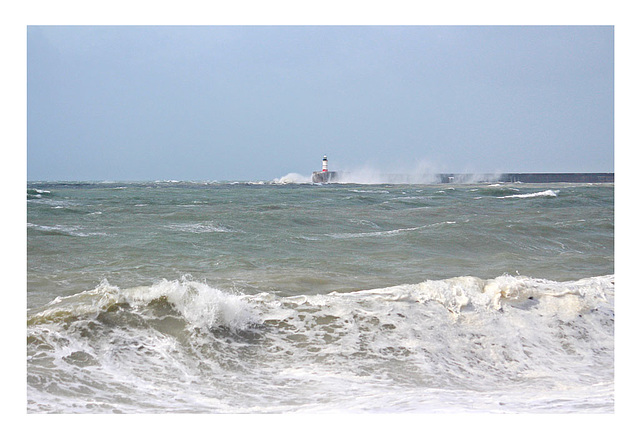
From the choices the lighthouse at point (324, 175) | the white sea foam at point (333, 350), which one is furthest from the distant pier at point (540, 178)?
the white sea foam at point (333, 350)

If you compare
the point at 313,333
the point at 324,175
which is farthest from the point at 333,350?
the point at 324,175

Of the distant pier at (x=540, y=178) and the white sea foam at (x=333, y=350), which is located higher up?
the distant pier at (x=540, y=178)

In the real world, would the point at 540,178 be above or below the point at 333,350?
above

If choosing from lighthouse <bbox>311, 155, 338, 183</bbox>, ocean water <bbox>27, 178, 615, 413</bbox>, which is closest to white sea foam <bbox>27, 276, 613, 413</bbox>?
ocean water <bbox>27, 178, 615, 413</bbox>

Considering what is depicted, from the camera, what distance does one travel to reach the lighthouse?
170 ft

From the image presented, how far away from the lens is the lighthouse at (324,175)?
170ft

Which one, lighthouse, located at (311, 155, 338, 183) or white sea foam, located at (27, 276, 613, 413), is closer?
white sea foam, located at (27, 276, 613, 413)

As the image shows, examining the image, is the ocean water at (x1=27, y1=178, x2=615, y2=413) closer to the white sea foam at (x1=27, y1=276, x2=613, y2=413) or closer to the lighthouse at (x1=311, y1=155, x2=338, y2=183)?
the white sea foam at (x1=27, y1=276, x2=613, y2=413)

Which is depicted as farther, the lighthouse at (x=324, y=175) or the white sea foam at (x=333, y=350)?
the lighthouse at (x=324, y=175)

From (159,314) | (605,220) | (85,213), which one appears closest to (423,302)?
(159,314)

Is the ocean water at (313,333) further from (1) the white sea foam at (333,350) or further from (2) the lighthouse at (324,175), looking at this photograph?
(2) the lighthouse at (324,175)

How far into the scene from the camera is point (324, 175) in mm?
52688

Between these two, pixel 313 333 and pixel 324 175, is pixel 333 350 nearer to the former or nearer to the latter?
pixel 313 333
